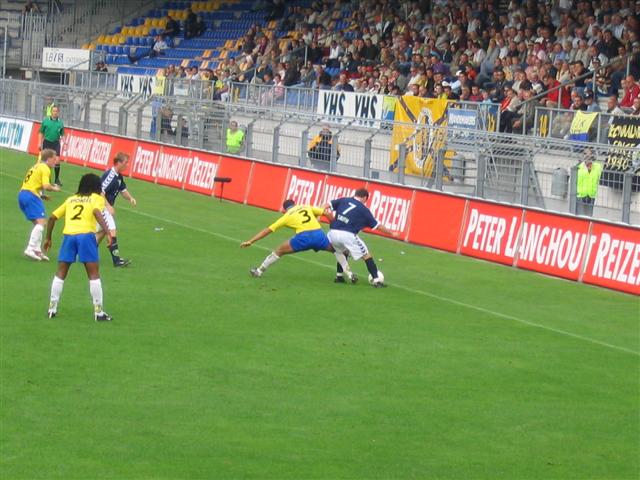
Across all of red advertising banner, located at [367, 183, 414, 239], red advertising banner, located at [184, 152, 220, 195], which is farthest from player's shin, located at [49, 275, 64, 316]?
red advertising banner, located at [184, 152, 220, 195]

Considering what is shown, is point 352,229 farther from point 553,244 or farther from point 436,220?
point 436,220

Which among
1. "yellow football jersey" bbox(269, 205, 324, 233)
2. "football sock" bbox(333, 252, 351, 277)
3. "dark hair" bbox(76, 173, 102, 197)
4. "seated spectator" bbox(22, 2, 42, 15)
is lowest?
"football sock" bbox(333, 252, 351, 277)

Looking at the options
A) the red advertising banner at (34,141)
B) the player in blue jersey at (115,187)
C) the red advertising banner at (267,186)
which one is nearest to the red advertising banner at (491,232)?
the player in blue jersey at (115,187)

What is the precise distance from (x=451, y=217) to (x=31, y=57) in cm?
4207

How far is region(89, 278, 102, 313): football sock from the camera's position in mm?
16047

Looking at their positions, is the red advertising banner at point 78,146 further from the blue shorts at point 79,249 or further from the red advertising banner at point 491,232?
the blue shorts at point 79,249

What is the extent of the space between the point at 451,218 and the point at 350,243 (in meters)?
5.07

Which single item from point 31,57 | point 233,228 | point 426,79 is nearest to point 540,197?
point 233,228

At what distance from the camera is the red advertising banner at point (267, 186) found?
30812 mm

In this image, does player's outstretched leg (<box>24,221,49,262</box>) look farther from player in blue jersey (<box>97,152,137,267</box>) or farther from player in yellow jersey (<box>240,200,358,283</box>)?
player in yellow jersey (<box>240,200,358,283</box>)

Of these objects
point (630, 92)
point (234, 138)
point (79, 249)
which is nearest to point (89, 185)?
point (79, 249)

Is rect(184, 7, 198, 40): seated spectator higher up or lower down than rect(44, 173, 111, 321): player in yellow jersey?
higher up

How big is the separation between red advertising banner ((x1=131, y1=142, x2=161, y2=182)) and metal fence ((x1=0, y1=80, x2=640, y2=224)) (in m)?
0.44

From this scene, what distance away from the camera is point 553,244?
22047 mm
